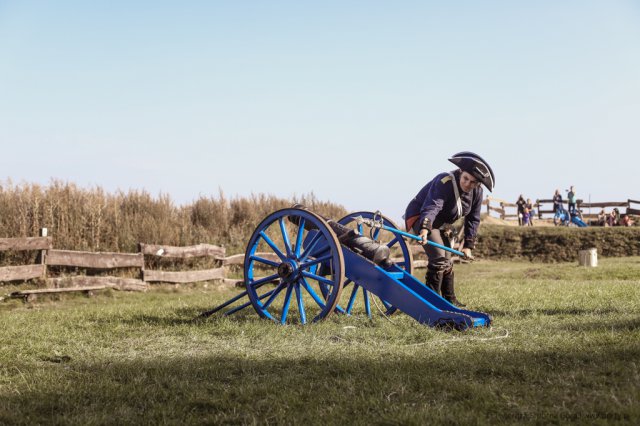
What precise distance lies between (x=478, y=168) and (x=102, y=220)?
11.2 meters

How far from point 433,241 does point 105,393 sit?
421cm

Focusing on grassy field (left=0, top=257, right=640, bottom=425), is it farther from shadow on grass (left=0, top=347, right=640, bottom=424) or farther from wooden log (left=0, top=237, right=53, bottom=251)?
wooden log (left=0, top=237, right=53, bottom=251)

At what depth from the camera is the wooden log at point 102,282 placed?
42.1 ft

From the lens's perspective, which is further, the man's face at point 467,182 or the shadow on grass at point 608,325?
the man's face at point 467,182

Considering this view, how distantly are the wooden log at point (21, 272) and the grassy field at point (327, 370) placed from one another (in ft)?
18.1

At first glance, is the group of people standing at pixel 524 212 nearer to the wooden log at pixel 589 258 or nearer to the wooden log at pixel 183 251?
the wooden log at pixel 589 258

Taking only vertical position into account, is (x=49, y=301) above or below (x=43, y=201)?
below

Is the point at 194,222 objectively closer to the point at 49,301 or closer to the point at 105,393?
the point at 49,301

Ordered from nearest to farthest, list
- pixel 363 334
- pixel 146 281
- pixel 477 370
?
pixel 477 370
pixel 363 334
pixel 146 281

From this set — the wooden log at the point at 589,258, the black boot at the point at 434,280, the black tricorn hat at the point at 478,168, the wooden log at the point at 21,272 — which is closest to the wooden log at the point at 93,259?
the wooden log at the point at 21,272

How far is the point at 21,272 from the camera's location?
1287 centimetres

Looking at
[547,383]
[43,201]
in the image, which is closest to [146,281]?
[43,201]

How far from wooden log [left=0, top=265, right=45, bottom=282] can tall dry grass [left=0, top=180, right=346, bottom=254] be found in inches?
82.1

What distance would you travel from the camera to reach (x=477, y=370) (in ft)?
15.1
